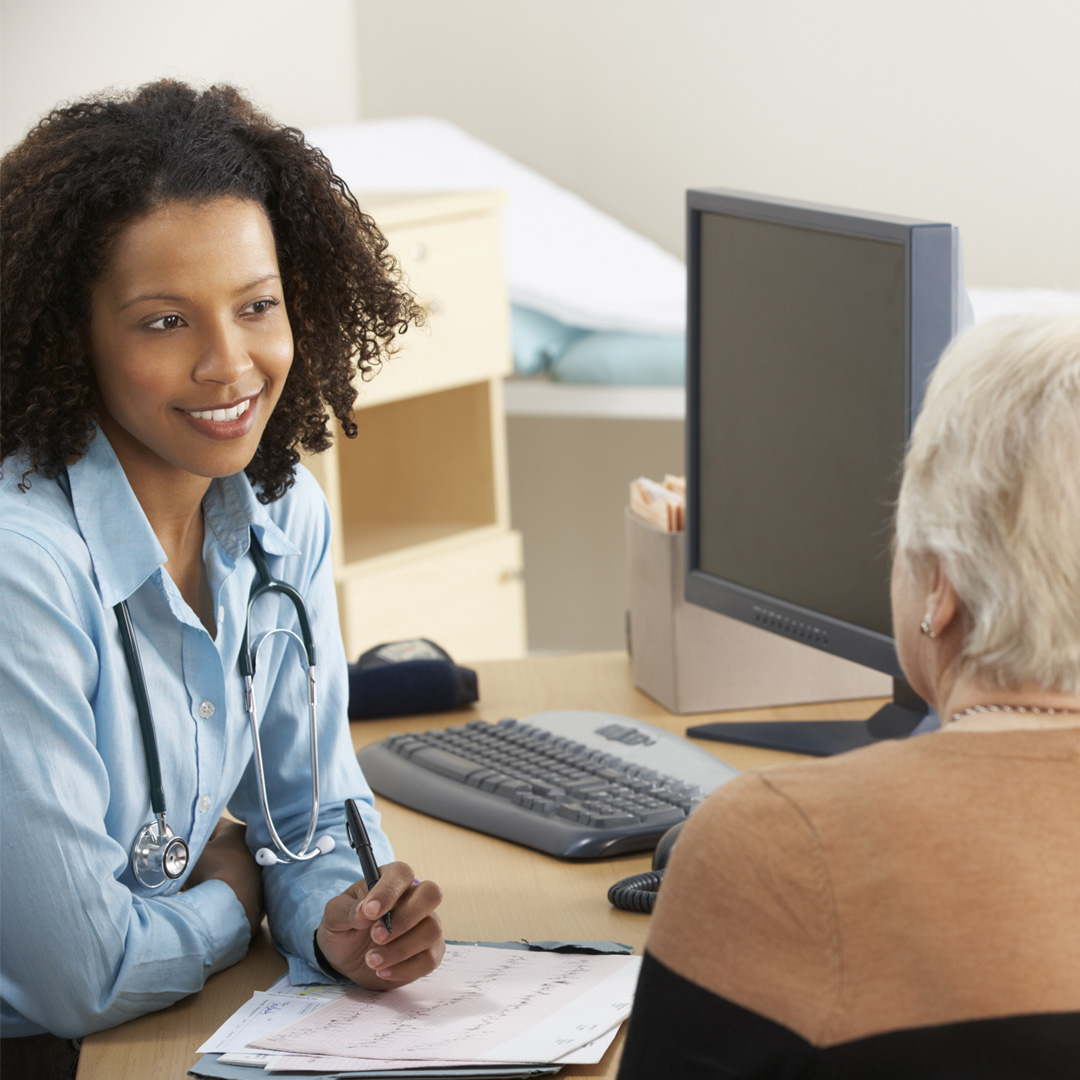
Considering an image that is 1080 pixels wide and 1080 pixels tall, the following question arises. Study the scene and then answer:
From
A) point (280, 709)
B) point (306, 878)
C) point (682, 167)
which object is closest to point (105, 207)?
point (280, 709)

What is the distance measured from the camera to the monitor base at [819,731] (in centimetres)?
143

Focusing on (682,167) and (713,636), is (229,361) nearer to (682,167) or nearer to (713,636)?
(713,636)

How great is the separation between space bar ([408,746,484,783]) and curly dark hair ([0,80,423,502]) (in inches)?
12.4

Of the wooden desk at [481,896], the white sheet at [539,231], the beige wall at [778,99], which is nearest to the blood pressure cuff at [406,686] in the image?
the wooden desk at [481,896]

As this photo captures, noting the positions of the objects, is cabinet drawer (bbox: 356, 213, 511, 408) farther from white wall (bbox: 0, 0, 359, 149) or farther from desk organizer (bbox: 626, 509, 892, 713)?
desk organizer (bbox: 626, 509, 892, 713)

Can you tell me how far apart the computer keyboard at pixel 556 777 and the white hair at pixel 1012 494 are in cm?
54

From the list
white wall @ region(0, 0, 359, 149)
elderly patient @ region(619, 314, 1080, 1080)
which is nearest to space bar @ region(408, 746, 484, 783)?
elderly patient @ region(619, 314, 1080, 1080)

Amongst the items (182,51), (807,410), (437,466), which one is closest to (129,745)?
(807,410)

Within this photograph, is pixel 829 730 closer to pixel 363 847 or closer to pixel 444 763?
pixel 444 763

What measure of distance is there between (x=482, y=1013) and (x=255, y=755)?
1.02ft

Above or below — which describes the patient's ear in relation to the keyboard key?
above

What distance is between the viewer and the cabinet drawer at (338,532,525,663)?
2.60 meters

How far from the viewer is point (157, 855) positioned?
1053 millimetres

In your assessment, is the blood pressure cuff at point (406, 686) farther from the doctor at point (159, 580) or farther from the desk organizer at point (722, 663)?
the doctor at point (159, 580)
